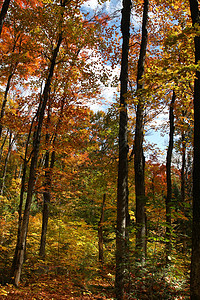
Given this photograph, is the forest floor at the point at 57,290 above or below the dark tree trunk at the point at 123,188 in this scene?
below

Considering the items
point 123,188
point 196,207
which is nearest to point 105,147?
point 123,188

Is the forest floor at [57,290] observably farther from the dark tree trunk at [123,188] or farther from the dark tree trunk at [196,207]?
the dark tree trunk at [196,207]

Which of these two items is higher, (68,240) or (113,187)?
(113,187)

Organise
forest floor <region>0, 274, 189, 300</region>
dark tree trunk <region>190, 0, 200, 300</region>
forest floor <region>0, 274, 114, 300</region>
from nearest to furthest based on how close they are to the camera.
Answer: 1. dark tree trunk <region>190, 0, 200, 300</region>
2. forest floor <region>0, 274, 189, 300</region>
3. forest floor <region>0, 274, 114, 300</region>

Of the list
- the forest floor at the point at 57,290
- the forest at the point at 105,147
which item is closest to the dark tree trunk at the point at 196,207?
the forest at the point at 105,147

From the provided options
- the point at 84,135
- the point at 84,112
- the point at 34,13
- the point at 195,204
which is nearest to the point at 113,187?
the point at 84,135

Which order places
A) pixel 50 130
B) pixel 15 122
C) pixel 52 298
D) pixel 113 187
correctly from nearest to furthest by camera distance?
1. pixel 52 298
2. pixel 15 122
3. pixel 50 130
4. pixel 113 187

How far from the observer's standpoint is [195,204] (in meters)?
2.99

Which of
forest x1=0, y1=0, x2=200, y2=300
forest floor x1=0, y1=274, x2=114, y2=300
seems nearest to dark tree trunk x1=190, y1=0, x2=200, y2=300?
forest x1=0, y1=0, x2=200, y2=300

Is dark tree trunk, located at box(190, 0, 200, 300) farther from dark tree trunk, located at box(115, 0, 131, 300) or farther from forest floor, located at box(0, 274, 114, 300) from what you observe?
forest floor, located at box(0, 274, 114, 300)

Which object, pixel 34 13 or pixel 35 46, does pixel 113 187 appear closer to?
pixel 35 46

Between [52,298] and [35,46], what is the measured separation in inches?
282

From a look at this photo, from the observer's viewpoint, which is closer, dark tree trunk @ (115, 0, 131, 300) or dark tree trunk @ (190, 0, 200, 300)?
dark tree trunk @ (190, 0, 200, 300)

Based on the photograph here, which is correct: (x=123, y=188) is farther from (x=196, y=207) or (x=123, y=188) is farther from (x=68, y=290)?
(x=68, y=290)
